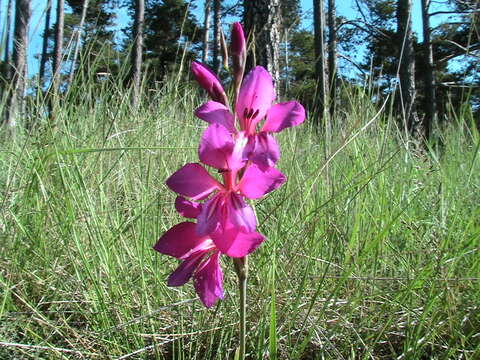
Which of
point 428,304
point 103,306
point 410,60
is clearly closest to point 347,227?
point 428,304

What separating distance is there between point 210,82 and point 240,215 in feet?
0.73

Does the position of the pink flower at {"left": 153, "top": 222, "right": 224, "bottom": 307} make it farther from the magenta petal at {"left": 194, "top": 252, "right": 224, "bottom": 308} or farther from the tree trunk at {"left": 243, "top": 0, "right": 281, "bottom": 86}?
the tree trunk at {"left": 243, "top": 0, "right": 281, "bottom": 86}

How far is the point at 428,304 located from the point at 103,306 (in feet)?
2.36

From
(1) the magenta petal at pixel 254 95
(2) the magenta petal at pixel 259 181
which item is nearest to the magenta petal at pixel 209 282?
(2) the magenta petal at pixel 259 181

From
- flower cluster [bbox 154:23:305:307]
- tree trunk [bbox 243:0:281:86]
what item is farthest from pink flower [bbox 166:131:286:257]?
tree trunk [bbox 243:0:281:86]

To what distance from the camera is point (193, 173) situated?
59 cm

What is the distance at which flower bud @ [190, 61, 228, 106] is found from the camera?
0.64 meters

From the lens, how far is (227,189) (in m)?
0.61

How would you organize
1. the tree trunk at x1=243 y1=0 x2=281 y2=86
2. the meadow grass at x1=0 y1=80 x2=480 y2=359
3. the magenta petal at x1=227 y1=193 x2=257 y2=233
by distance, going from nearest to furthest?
1. the magenta petal at x1=227 y1=193 x2=257 y2=233
2. the meadow grass at x1=0 y1=80 x2=480 y2=359
3. the tree trunk at x1=243 y1=0 x2=281 y2=86

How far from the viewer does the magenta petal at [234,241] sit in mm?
552

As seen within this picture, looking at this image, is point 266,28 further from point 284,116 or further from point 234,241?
point 234,241

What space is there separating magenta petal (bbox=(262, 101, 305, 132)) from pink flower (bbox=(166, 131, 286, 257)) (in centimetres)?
6

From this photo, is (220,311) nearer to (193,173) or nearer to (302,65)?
(193,173)

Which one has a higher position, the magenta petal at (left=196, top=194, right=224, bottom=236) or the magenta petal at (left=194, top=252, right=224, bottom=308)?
the magenta petal at (left=196, top=194, right=224, bottom=236)
